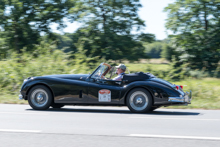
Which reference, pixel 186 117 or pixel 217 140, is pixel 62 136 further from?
pixel 186 117

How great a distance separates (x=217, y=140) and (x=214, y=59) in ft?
79.8

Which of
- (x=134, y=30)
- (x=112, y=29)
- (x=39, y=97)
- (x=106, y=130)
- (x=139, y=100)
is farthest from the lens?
(x=134, y=30)

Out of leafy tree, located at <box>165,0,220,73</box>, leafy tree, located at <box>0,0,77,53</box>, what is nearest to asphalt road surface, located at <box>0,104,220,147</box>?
leafy tree, located at <box>165,0,220,73</box>

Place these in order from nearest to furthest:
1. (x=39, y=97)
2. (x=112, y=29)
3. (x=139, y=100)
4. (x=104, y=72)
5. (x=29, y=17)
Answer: (x=139, y=100)
(x=39, y=97)
(x=104, y=72)
(x=112, y=29)
(x=29, y=17)

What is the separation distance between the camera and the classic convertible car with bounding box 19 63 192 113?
8.23 m

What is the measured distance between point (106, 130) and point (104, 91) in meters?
2.57

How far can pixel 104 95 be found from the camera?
8.43 metres

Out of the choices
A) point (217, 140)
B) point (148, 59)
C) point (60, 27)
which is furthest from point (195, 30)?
point (217, 140)

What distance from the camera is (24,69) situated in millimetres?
15773

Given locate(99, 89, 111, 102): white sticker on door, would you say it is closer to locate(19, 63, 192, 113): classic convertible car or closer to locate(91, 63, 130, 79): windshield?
locate(19, 63, 192, 113): classic convertible car

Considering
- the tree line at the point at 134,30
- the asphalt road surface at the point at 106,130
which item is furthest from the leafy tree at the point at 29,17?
the asphalt road surface at the point at 106,130

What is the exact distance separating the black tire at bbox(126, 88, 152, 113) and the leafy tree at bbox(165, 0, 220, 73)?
21.3 metres

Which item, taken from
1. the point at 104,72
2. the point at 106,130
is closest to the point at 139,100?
the point at 104,72

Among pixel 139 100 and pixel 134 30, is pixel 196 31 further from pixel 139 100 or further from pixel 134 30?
pixel 139 100
